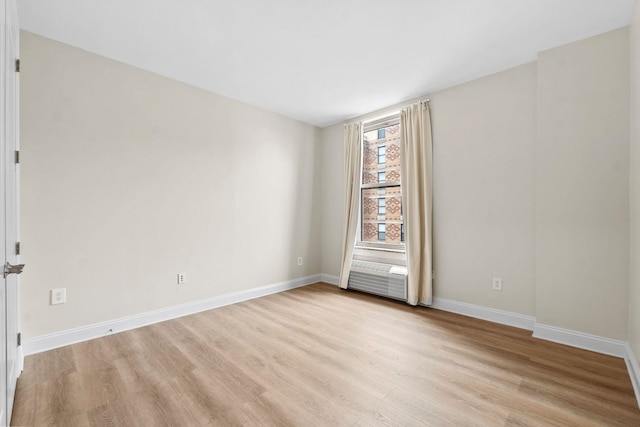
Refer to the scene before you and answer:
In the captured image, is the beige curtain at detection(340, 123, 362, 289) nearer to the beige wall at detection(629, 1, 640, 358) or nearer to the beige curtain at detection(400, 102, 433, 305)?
the beige curtain at detection(400, 102, 433, 305)

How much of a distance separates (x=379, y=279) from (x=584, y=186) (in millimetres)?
2373

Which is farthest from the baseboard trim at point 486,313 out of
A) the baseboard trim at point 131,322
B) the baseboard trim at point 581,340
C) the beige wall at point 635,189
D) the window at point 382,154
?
the baseboard trim at point 131,322

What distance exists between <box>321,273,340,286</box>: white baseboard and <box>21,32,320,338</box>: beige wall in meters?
1.02

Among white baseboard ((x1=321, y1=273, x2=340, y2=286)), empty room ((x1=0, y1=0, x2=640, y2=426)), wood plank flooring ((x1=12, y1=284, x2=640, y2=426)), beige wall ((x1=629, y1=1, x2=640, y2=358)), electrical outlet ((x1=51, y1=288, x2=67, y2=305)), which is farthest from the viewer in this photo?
white baseboard ((x1=321, y1=273, x2=340, y2=286))

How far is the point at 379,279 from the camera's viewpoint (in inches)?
152

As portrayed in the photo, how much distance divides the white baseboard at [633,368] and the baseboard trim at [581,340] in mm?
61

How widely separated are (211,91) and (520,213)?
A: 3.77m

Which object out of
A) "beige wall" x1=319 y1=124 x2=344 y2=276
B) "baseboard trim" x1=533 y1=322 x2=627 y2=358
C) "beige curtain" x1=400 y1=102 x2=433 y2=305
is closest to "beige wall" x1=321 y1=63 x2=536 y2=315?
"beige curtain" x1=400 y1=102 x2=433 y2=305

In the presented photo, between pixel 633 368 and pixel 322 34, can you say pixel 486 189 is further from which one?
pixel 322 34

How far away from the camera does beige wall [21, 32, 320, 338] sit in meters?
2.34

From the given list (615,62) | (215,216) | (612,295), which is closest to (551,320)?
(612,295)

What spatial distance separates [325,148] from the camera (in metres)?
4.87

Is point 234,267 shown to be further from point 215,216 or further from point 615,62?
point 615,62

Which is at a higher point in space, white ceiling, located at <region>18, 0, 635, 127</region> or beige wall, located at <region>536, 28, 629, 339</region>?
white ceiling, located at <region>18, 0, 635, 127</region>
